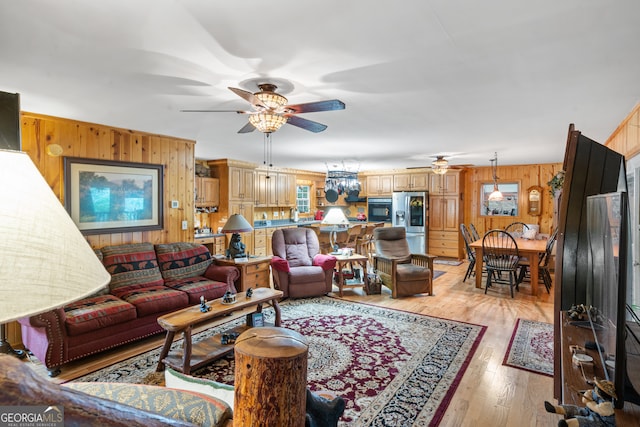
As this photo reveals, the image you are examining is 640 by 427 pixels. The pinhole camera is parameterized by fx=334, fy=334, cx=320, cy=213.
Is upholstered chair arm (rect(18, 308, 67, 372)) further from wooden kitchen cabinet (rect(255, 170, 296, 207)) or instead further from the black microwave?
the black microwave

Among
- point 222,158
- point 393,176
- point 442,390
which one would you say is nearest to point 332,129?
point 442,390

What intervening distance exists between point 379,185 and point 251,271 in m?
5.39

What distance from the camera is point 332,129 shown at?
13.4 ft

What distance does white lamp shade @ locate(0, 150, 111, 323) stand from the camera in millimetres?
488

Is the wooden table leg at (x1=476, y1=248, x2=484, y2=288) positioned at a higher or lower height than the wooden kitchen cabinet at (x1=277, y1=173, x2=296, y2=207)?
lower

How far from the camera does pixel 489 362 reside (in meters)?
2.99

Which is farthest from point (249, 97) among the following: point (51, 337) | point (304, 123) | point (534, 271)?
point (534, 271)

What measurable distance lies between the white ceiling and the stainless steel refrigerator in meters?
4.52

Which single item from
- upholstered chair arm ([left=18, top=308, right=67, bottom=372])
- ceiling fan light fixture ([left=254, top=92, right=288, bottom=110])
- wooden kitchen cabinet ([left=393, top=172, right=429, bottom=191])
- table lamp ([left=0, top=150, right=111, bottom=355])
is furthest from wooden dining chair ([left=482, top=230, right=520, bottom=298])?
table lamp ([left=0, top=150, right=111, bottom=355])

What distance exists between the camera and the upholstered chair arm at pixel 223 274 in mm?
4238

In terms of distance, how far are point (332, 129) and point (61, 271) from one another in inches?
148

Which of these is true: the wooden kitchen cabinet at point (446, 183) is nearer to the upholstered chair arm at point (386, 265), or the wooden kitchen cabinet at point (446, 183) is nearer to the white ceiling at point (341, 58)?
the upholstered chair arm at point (386, 265)

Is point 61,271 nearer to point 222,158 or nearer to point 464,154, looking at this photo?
point 464,154

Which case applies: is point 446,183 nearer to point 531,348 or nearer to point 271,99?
point 531,348
